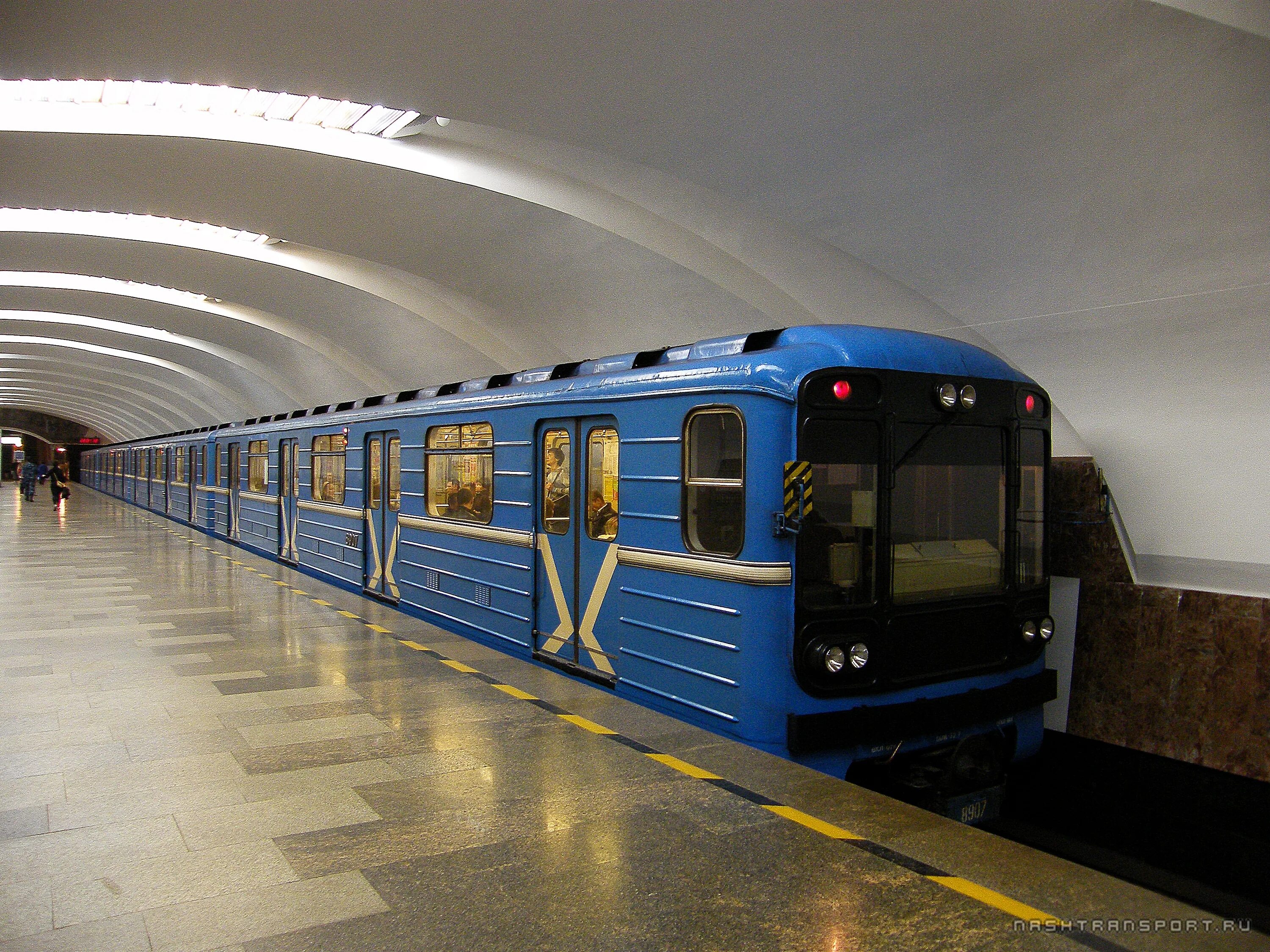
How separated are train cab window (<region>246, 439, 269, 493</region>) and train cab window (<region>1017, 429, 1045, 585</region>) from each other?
13609 millimetres

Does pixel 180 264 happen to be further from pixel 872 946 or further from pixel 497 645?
pixel 872 946

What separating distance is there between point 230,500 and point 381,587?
31.7 feet

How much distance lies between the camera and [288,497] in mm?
15336

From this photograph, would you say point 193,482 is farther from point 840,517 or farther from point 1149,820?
point 1149,820

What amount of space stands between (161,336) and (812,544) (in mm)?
29450

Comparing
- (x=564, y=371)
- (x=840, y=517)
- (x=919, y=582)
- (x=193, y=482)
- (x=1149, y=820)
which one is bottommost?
(x=1149, y=820)

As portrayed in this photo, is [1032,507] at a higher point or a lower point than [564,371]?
lower

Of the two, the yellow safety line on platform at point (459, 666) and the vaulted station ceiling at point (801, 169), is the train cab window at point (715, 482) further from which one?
the vaulted station ceiling at point (801, 169)

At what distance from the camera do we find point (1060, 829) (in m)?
6.64

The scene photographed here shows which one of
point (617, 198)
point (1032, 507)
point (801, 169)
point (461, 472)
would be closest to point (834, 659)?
point (1032, 507)

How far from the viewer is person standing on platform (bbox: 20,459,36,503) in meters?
37.1

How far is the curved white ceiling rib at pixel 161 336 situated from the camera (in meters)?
28.2

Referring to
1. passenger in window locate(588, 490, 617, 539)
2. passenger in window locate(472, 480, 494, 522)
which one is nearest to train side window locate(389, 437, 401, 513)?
passenger in window locate(472, 480, 494, 522)

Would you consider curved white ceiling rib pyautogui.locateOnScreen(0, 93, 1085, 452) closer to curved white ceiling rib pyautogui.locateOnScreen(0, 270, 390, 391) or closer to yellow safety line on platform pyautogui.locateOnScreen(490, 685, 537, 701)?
yellow safety line on platform pyautogui.locateOnScreen(490, 685, 537, 701)
